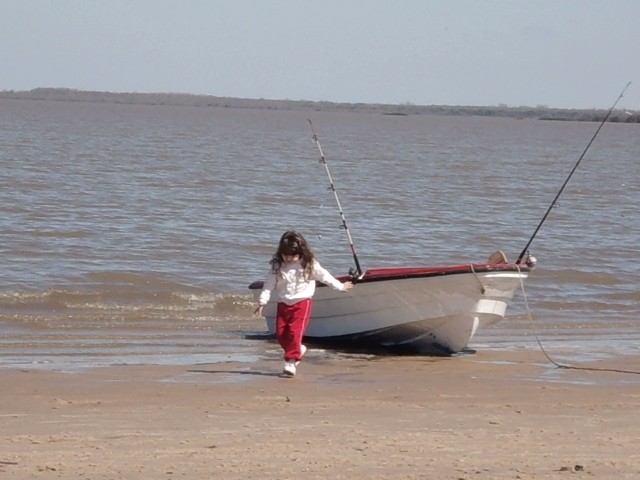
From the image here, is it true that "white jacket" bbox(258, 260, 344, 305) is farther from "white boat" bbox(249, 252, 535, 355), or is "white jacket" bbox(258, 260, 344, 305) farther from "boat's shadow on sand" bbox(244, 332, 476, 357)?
"boat's shadow on sand" bbox(244, 332, 476, 357)

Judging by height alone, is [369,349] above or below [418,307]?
below

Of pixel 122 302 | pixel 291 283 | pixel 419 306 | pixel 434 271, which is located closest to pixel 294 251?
pixel 291 283

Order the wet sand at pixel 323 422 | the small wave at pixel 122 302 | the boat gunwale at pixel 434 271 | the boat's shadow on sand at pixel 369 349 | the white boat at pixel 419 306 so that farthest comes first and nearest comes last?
the small wave at pixel 122 302 < the boat's shadow on sand at pixel 369 349 < the white boat at pixel 419 306 < the boat gunwale at pixel 434 271 < the wet sand at pixel 323 422

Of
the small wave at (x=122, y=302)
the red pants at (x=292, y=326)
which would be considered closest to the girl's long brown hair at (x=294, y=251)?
the red pants at (x=292, y=326)

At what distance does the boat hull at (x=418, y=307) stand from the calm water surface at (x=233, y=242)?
830 millimetres

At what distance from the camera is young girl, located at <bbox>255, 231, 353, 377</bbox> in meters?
10.5

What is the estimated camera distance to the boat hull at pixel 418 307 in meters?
11.9

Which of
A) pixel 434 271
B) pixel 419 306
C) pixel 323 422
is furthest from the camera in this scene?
pixel 419 306

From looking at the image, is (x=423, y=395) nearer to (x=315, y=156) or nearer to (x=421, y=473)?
(x=421, y=473)

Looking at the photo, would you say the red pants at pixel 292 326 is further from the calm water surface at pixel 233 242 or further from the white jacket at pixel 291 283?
the calm water surface at pixel 233 242

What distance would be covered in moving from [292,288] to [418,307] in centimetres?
207

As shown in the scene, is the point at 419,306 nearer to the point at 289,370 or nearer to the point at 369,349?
the point at 369,349

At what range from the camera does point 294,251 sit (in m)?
10.5

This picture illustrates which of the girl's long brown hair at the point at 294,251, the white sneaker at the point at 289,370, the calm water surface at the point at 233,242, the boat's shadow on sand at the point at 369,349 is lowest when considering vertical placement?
the calm water surface at the point at 233,242
